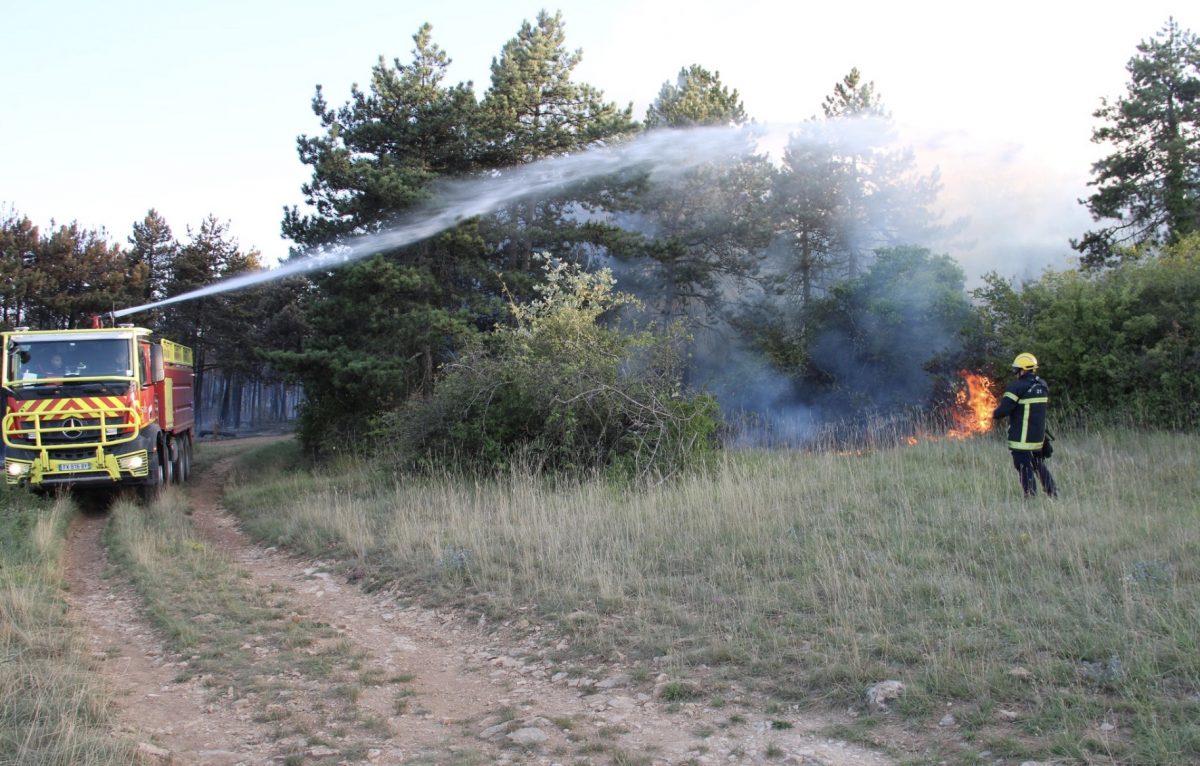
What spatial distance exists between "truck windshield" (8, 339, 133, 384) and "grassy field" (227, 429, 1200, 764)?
5.25 metres

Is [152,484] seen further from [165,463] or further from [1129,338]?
[1129,338]

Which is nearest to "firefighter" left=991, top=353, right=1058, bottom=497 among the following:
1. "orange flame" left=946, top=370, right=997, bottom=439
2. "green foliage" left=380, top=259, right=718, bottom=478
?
"green foliage" left=380, top=259, right=718, bottom=478

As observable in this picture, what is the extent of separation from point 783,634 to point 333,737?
3264 mm

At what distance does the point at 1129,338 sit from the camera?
16906mm

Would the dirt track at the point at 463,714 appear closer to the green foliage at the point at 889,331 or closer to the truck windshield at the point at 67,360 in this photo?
the truck windshield at the point at 67,360

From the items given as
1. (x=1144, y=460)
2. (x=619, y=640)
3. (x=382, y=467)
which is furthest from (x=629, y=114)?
(x=619, y=640)

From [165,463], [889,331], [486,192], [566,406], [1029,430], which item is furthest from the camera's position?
[889,331]

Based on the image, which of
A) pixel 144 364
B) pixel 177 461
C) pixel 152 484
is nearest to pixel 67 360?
pixel 144 364

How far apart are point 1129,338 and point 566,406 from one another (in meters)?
11.7

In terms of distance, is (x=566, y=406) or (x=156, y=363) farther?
(x=156, y=363)

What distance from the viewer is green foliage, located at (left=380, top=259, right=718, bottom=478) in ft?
46.2

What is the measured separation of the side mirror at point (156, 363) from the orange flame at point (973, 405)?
54.1 ft

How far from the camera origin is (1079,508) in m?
9.04

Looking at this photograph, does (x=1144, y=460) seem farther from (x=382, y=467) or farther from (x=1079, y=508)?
(x=382, y=467)
